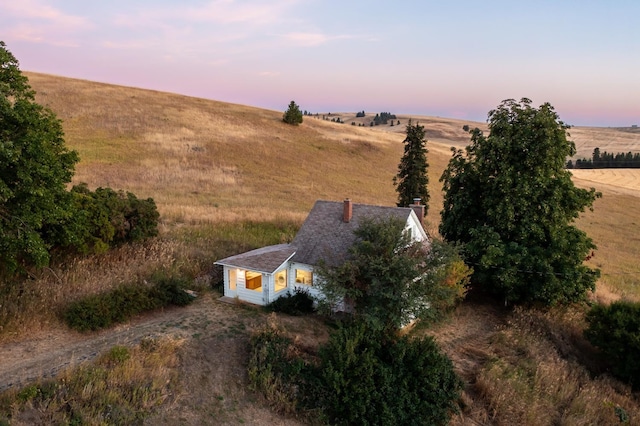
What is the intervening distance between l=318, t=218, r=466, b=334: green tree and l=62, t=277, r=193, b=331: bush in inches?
257

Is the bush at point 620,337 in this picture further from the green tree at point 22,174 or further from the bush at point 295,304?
the green tree at point 22,174

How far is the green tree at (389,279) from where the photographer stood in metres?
15.0

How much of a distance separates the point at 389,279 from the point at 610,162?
104m

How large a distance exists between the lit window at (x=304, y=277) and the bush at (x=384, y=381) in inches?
214

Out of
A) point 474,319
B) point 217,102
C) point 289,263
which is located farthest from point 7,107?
point 217,102

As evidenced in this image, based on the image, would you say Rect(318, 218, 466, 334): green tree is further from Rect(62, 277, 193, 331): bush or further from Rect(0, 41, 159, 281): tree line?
Rect(0, 41, 159, 281): tree line

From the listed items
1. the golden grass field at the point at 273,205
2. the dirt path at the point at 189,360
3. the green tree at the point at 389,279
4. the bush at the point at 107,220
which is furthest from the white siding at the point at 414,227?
the bush at the point at 107,220

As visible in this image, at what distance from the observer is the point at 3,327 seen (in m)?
14.0

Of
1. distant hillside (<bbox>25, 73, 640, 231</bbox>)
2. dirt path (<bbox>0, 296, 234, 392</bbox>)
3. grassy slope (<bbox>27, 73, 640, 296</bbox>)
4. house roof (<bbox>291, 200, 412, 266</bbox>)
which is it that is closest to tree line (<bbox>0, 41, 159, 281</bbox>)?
dirt path (<bbox>0, 296, 234, 392</bbox>)

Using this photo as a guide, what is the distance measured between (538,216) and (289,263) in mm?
12563

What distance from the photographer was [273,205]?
3544 centimetres

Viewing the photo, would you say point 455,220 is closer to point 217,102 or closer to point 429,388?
point 429,388

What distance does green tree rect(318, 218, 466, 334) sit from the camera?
15.0 m

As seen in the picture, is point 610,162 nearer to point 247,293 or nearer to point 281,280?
point 281,280
